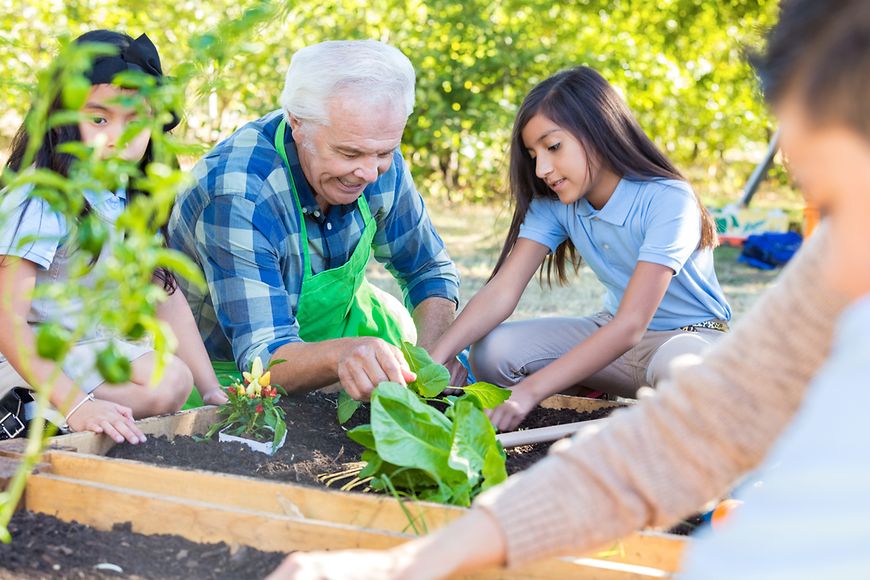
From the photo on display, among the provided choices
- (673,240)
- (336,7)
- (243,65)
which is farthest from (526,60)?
(673,240)

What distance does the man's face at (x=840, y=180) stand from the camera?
2.73 ft

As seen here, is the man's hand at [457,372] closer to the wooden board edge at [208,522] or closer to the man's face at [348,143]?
the man's face at [348,143]

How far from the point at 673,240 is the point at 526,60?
476 cm

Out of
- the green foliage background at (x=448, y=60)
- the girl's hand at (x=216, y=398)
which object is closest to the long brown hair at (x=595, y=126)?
the girl's hand at (x=216, y=398)

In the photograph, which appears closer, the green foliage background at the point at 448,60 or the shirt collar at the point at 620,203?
the shirt collar at the point at 620,203

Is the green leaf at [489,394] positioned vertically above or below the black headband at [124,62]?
below

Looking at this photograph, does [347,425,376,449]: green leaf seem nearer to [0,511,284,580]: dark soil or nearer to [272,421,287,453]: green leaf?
[272,421,287,453]: green leaf

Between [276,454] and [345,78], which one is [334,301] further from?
[276,454]

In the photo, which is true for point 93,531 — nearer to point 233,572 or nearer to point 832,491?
point 233,572

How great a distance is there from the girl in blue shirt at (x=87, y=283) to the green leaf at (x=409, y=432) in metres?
0.57

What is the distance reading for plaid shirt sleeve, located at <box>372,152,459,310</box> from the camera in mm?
3293

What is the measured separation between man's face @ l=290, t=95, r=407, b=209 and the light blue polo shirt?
66 centimetres

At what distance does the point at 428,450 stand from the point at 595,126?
52.5 inches

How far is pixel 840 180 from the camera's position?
847 millimetres
